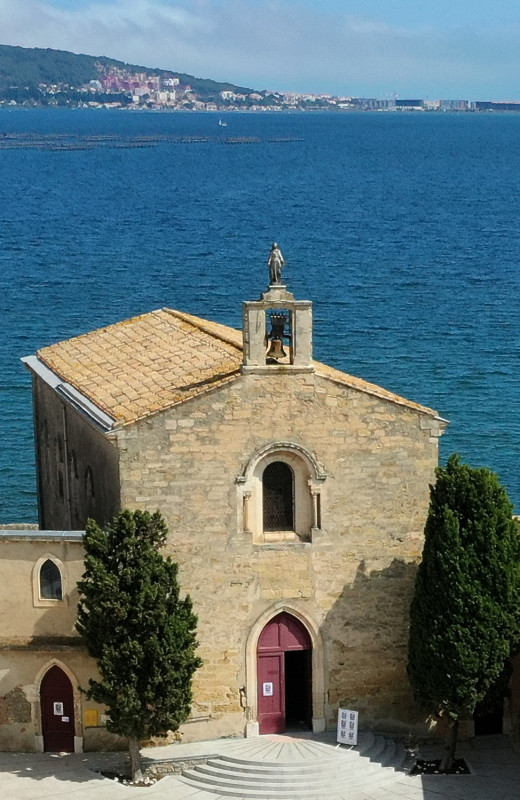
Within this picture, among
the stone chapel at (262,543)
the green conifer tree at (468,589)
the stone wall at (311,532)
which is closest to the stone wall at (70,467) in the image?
the stone chapel at (262,543)

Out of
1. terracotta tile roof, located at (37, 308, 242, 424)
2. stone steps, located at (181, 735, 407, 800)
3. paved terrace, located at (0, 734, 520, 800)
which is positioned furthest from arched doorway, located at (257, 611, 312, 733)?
terracotta tile roof, located at (37, 308, 242, 424)

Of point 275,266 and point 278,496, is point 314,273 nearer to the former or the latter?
point 278,496

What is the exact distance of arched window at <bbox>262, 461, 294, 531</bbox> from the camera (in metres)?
32.8

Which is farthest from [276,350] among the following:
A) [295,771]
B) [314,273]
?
[314,273]

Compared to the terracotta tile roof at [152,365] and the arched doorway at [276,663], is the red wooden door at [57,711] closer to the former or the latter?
the arched doorway at [276,663]

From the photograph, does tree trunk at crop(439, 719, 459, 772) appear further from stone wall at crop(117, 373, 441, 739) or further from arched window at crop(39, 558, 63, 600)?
arched window at crop(39, 558, 63, 600)

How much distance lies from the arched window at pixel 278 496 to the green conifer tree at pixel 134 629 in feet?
9.35

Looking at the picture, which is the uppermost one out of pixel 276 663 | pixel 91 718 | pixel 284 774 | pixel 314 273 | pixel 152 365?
pixel 152 365

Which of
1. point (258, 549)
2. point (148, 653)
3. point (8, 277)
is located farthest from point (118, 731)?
point (8, 277)

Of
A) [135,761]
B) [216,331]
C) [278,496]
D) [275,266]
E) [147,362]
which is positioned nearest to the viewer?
[135,761]

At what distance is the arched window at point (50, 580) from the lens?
106 feet

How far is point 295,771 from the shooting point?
31.2 metres

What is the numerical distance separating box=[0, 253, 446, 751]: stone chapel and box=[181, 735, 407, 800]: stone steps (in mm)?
1041

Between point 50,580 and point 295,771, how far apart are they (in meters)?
6.56
